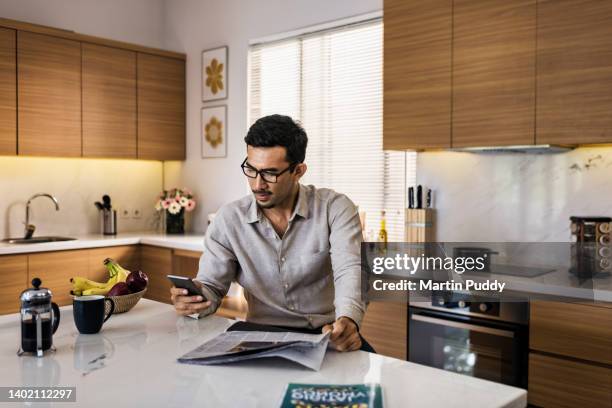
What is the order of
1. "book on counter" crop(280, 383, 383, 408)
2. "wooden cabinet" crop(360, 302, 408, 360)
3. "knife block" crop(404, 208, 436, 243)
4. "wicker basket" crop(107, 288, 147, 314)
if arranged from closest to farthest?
"book on counter" crop(280, 383, 383, 408)
"wicker basket" crop(107, 288, 147, 314)
"wooden cabinet" crop(360, 302, 408, 360)
"knife block" crop(404, 208, 436, 243)

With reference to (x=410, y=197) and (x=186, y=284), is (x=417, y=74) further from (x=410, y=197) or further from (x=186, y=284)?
(x=186, y=284)

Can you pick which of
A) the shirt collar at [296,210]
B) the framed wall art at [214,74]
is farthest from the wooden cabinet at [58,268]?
the shirt collar at [296,210]

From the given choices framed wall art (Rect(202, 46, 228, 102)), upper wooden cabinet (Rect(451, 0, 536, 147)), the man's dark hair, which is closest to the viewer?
the man's dark hair

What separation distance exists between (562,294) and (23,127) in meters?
3.56

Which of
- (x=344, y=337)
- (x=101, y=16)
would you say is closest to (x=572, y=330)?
(x=344, y=337)

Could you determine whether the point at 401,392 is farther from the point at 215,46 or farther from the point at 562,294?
the point at 215,46

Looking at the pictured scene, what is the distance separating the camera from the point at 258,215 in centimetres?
229

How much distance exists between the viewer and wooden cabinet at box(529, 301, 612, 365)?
248 cm

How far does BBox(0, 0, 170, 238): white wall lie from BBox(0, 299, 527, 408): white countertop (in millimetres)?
2932

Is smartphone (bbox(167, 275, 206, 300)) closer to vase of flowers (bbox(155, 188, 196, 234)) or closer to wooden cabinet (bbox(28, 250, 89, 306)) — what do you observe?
wooden cabinet (bbox(28, 250, 89, 306))

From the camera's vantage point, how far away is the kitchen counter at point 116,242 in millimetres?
3825

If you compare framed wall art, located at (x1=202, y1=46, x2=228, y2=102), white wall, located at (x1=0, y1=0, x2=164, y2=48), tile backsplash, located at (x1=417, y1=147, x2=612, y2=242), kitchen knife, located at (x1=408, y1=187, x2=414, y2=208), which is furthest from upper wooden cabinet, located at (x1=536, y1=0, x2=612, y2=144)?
white wall, located at (x1=0, y1=0, x2=164, y2=48)

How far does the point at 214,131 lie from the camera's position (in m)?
4.89

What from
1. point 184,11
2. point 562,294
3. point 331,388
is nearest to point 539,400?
point 562,294
